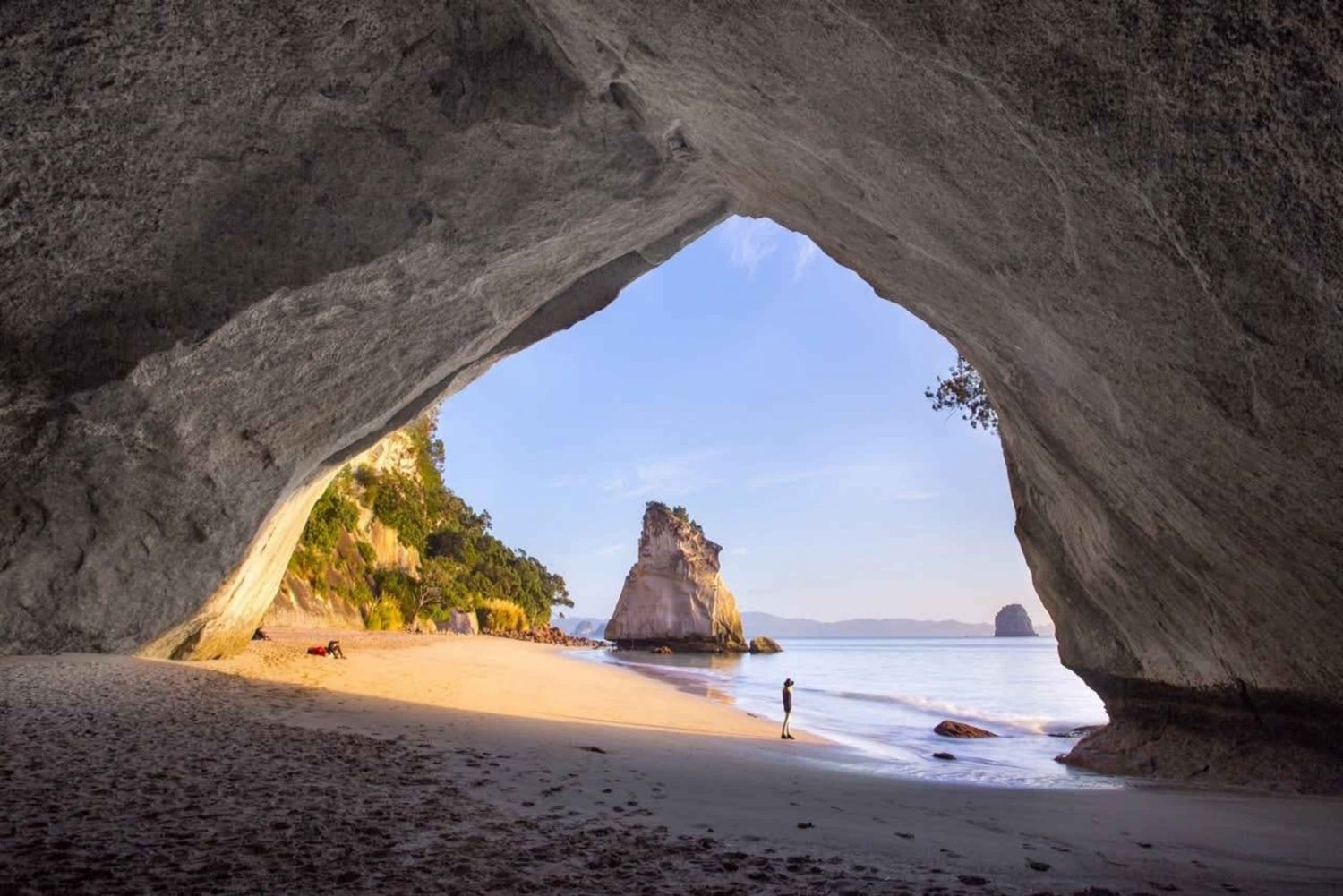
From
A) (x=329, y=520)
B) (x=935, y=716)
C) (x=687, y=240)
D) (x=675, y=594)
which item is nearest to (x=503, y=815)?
(x=687, y=240)

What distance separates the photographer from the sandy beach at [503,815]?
327 cm

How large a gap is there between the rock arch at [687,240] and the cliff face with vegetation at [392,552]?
14608mm

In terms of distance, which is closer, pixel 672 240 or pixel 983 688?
pixel 672 240

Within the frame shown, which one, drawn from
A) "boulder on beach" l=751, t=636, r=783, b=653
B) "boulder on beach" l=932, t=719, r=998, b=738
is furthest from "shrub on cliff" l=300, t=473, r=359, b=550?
"boulder on beach" l=751, t=636, r=783, b=653

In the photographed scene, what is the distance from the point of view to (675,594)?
2721 inches

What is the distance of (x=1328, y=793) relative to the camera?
23.9 ft

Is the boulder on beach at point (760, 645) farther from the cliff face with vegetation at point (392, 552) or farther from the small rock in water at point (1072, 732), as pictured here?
the small rock in water at point (1072, 732)

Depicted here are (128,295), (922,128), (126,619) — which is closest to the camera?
(922,128)

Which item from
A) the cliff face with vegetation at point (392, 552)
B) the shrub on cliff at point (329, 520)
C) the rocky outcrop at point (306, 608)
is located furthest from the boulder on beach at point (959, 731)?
the shrub on cliff at point (329, 520)

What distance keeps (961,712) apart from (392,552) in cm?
2848

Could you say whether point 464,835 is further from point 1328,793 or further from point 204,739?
point 1328,793

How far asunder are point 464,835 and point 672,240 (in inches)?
370

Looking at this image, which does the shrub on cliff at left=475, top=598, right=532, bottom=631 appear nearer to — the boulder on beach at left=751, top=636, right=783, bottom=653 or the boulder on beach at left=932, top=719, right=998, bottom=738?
the boulder on beach at left=751, top=636, right=783, bottom=653

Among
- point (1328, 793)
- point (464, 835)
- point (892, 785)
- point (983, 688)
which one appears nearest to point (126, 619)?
point (464, 835)
